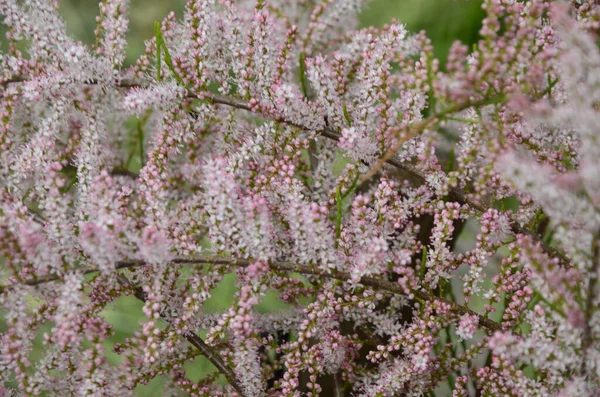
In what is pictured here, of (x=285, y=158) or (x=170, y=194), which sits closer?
(x=285, y=158)

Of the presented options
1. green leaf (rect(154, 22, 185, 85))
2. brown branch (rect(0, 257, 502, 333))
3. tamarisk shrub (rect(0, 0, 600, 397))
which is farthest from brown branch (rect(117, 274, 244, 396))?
green leaf (rect(154, 22, 185, 85))

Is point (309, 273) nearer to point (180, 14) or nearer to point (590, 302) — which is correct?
point (590, 302)

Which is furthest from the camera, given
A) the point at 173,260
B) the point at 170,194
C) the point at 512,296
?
the point at 170,194

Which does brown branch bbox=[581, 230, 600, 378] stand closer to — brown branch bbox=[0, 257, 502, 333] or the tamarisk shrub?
the tamarisk shrub

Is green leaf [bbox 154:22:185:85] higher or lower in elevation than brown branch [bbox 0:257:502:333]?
higher

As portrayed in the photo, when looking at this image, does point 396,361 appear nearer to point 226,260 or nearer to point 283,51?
point 226,260

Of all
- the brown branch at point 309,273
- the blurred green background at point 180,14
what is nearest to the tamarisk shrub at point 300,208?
the brown branch at point 309,273

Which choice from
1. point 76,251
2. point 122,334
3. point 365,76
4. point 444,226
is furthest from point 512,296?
point 122,334
